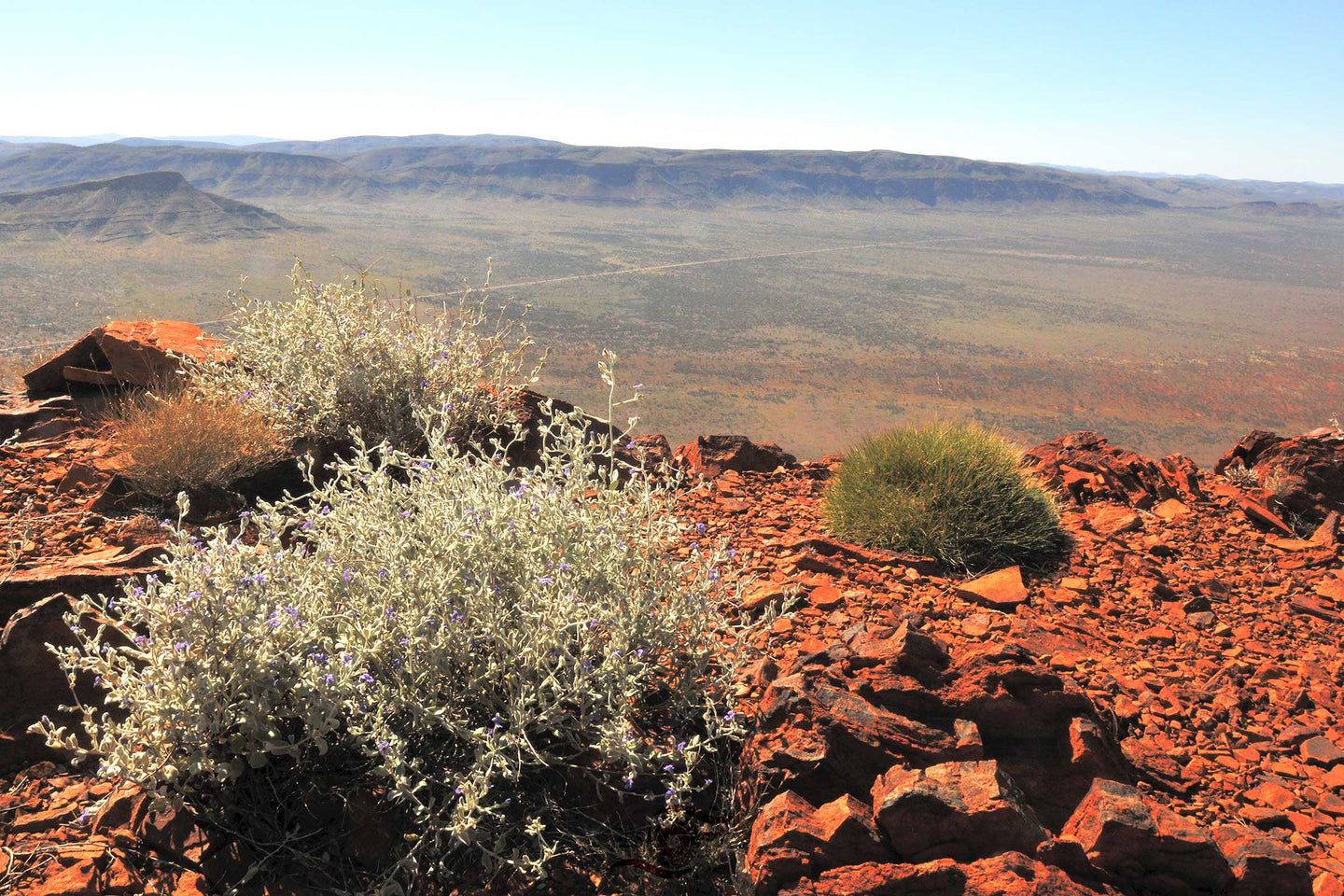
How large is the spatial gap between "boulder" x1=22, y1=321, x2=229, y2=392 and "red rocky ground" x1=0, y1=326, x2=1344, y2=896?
64cm

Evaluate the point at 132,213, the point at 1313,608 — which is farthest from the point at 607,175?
the point at 1313,608

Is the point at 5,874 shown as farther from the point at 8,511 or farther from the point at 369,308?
the point at 369,308

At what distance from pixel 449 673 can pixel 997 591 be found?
270cm

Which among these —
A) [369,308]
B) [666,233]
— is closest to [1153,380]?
[369,308]

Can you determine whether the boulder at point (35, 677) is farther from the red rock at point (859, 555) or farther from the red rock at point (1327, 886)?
the red rock at point (1327, 886)

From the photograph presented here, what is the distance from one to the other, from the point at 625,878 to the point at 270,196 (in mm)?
135037

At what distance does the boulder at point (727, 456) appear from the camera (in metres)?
5.60

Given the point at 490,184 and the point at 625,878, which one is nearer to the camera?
the point at 625,878

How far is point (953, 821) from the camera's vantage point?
2.17 metres

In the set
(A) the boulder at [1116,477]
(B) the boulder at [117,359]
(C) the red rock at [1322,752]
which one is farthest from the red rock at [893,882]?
(B) the boulder at [117,359]

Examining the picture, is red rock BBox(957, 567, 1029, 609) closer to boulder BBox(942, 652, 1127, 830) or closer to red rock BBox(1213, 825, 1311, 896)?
boulder BBox(942, 652, 1127, 830)

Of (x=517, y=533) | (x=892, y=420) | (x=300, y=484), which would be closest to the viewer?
(x=517, y=533)

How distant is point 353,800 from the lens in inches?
90.4

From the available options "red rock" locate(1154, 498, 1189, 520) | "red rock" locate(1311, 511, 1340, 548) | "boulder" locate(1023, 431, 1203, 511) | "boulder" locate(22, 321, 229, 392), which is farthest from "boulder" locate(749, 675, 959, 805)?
"boulder" locate(22, 321, 229, 392)
